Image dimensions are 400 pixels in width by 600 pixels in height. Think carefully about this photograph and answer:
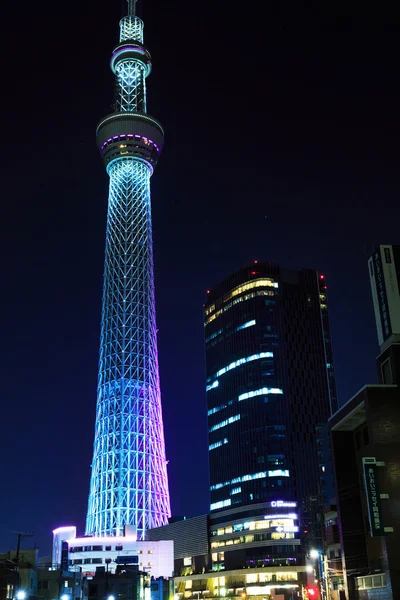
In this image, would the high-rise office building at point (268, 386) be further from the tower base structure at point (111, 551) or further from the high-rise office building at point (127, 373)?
the high-rise office building at point (127, 373)

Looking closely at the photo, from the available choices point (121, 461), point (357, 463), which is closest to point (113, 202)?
point (121, 461)

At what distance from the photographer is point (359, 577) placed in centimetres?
6694

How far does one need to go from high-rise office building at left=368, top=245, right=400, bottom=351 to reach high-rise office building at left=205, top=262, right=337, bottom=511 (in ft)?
323

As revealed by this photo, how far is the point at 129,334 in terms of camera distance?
160625 mm

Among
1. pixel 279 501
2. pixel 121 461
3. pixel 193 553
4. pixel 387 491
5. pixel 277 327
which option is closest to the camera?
pixel 387 491

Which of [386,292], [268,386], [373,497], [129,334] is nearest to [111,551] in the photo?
[129,334]

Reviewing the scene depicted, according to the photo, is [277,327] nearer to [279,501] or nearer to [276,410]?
[276,410]

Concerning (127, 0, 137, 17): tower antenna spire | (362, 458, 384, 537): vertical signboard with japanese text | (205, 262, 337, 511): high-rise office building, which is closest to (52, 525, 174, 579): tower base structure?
(205, 262, 337, 511): high-rise office building

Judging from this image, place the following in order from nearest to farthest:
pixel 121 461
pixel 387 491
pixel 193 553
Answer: pixel 387 491 → pixel 121 461 → pixel 193 553

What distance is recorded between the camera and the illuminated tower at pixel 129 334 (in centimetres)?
14950

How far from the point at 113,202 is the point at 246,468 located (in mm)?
72497

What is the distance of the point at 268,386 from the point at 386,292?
107610 millimetres

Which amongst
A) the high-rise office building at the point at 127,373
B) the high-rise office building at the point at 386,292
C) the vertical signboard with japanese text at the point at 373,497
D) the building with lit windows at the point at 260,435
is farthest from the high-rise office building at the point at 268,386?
the vertical signboard with japanese text at the point at 373,497

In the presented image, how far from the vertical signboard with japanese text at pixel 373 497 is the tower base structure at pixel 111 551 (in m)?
88.2
